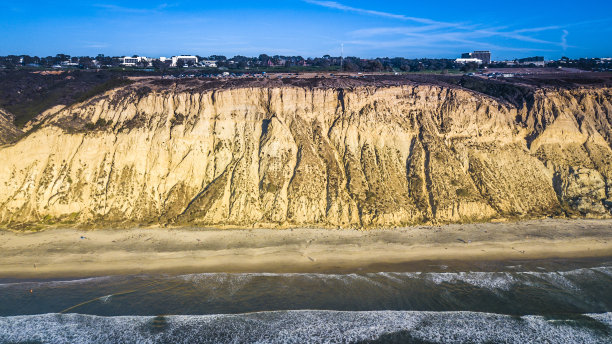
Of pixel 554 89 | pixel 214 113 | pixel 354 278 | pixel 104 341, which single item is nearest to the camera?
pixel 104 341

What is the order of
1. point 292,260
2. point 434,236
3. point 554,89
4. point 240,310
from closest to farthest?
1. point 240,310
2. point 292,260
3. point 434,236
4. point 554,89

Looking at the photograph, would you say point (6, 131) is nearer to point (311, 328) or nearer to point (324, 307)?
point (324, 307)

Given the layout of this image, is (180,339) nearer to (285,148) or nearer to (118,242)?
(118,242)

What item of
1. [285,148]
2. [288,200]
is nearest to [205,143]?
[285,148]

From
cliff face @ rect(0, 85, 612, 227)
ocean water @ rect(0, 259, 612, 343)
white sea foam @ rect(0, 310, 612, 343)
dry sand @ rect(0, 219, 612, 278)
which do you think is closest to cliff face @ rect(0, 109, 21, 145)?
cliff face @ rect(0, 85, 612, 227)

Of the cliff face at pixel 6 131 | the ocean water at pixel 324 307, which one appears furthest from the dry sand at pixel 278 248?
the cliff face at pixel 6 131

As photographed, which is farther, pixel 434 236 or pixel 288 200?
pixel 288 200
